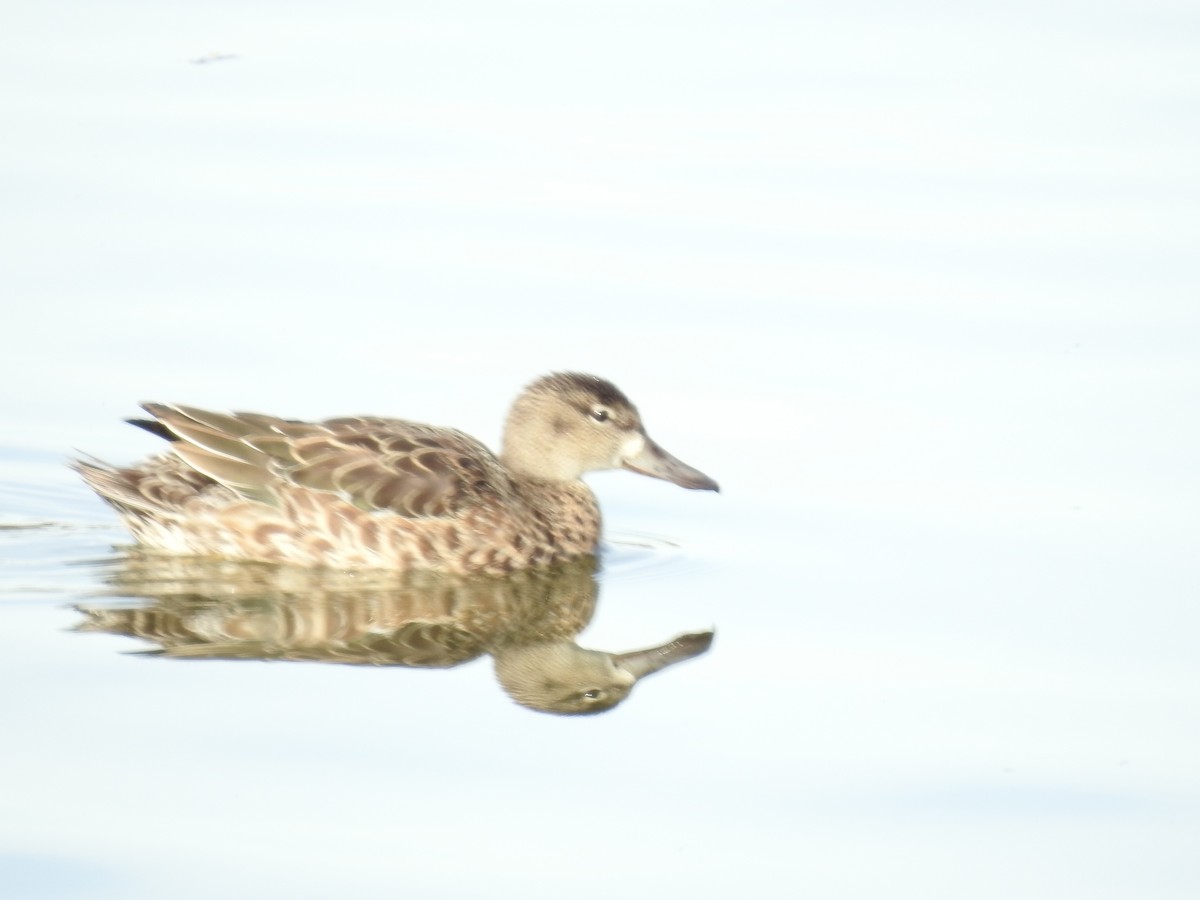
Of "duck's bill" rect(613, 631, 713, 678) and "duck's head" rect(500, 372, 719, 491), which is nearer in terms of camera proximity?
"duck's bill" rect(613, 631, 713, 678)

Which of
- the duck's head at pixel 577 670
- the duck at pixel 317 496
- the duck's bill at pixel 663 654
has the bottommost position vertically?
the duck's head at pixel 577 670

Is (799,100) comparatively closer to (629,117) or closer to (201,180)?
(629,117)

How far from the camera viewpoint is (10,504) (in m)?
11.2

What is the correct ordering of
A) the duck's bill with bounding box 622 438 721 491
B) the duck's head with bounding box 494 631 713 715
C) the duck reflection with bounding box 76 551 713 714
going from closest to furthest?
the duck's head with bounding box 494 631 713 715 < the duck reflection with bounding box 76 551 713 714 < the duck's bill with bounding box 622 438 721 491

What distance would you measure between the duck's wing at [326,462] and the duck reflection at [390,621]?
34cm

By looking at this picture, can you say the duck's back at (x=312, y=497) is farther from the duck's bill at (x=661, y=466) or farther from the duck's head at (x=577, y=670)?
the duck's head at (x=577, y=670)

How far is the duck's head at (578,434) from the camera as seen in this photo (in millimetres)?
11320

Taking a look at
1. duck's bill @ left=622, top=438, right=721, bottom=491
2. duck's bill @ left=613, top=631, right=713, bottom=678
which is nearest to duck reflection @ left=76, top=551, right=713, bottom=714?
duck's bill @ left=613, top=631, right=713, bottom=678

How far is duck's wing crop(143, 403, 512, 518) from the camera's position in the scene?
10.8 m

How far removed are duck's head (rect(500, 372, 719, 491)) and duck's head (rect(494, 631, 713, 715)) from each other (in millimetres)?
1583

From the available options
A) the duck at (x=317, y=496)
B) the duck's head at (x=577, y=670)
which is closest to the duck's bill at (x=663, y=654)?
the duck's head at (x=577, y=670)

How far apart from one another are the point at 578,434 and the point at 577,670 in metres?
2.15

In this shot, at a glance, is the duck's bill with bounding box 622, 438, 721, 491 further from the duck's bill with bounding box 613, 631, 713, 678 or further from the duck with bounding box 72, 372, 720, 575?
the duck's bill with bounding box 613, 631, 713, 678

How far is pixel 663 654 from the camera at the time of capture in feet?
31.8
